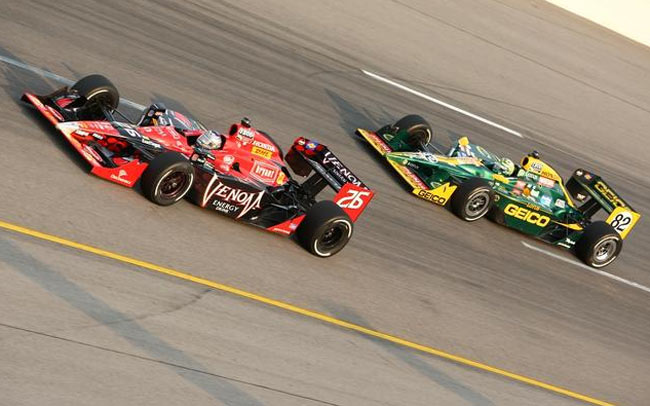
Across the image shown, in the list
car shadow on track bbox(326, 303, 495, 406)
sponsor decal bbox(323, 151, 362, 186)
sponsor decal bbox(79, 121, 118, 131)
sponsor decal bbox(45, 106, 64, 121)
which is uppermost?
sponsor decal bbox(323, 151, 362, 186)

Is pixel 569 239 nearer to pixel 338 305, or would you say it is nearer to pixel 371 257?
pixel 371 257

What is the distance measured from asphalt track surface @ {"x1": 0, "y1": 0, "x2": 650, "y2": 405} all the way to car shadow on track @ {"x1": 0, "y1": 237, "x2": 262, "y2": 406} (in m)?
0.02

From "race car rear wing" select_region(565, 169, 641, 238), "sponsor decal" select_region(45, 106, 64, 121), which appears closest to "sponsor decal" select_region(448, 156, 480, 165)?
"race car rear wing" select_region(565, 169, 641, 238)

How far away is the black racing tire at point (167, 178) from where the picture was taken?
1136cm

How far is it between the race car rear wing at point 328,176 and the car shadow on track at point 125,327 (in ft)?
12.4

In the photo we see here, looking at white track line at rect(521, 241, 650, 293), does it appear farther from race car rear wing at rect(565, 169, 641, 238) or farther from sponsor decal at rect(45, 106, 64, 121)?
sponsor decal at rect(45, 106, 64, 121)

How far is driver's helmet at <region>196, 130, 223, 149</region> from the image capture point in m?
12.4

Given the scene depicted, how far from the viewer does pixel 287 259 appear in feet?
40.4

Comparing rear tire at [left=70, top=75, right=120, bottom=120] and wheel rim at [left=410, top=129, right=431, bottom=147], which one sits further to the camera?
wheel rim at [left=410, top=129, right=431, bottom=147]

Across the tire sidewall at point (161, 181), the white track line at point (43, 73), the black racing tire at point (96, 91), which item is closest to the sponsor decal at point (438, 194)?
the white track line at point (43, 73)

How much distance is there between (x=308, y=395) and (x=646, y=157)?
17038 millimetres

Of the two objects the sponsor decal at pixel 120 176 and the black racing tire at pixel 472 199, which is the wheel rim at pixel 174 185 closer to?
the sponsor decal at pixel 120 176

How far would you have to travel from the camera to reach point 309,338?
1111 cm

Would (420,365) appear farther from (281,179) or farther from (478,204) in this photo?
(478,204)
